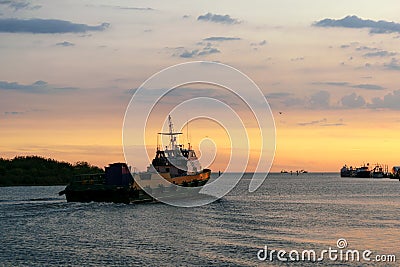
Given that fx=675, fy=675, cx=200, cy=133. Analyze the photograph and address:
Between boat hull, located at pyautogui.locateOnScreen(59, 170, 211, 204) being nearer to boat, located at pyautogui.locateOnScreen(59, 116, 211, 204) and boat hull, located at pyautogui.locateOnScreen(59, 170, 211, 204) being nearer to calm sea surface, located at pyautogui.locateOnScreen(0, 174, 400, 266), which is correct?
boat, located at pyautogui.locateOnScreen(59, 116, 211, 204)

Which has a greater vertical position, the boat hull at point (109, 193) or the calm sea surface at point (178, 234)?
the boat hull at point (109, 193)

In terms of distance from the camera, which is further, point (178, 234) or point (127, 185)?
point (127, 185)

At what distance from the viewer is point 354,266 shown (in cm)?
4972

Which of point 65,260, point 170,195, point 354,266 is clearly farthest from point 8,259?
point 170,195

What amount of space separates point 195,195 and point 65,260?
265 feet

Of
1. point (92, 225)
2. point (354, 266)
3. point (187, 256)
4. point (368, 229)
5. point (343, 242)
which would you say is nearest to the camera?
point (354, 266)

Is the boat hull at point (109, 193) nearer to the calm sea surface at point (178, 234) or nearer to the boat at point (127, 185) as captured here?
the boat at point (127, 185)

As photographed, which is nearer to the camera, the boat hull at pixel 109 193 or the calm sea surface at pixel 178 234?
the calm sea surface at pixel 178 234

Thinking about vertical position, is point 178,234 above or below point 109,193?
below

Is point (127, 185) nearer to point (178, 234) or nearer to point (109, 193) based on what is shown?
point (109, 193)

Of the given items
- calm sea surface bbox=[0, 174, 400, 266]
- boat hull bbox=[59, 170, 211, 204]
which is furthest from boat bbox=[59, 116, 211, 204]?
calm sea surface bbox=[0, 174, 400, 266]

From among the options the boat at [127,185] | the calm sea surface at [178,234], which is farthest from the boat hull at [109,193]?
the calm sea surface at [178,234]

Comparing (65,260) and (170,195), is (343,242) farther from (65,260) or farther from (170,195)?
(170,195)

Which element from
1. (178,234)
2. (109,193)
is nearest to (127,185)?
(109,193)
